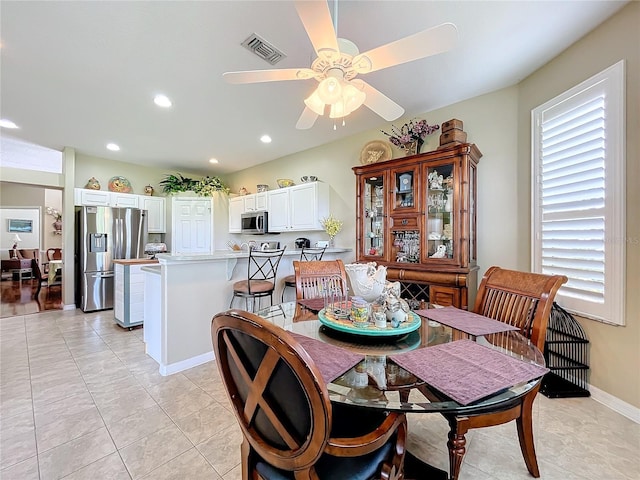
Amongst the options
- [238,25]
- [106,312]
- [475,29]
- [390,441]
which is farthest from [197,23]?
[106,312]

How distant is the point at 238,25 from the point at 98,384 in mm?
3026

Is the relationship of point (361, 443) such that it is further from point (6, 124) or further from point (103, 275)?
point (6, 124)

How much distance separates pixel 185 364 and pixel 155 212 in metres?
4.16

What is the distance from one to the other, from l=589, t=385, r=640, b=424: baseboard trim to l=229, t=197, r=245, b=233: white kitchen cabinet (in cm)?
535

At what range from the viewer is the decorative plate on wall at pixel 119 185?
17.5ft

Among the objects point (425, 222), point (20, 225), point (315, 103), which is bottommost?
point (425, 222)

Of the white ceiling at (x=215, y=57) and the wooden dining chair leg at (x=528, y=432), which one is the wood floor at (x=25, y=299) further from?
the wooden dining chair leg at (x=528, y=432)

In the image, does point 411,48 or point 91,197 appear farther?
point 91,197

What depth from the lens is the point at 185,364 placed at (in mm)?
2604

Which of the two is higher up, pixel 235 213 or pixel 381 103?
pixel 381 103

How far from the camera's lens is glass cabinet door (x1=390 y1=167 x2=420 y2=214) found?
3.09 meters

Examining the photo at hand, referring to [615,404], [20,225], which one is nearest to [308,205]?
[615,404]

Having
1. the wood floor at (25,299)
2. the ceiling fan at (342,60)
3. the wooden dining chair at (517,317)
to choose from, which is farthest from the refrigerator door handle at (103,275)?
the wooden dining chair at (517,317)

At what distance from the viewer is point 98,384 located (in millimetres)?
2311
